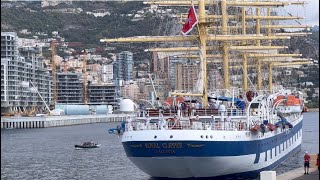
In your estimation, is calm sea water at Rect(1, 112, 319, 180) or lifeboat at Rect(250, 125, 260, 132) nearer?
lifeboat at Rect(250, 125, 260, 132)

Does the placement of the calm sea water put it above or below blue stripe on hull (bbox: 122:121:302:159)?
below

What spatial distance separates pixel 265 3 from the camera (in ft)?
Answer: 212

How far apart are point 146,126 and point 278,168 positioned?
16591mm

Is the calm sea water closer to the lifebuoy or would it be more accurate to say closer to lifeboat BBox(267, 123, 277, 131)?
lifeboat BBox(267, 123, 277, 131)

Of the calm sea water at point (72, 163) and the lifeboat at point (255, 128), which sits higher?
the lifeboat at point (255, 128)

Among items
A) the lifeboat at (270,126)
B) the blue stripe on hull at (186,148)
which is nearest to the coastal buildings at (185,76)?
the lifeboat at (270,126)

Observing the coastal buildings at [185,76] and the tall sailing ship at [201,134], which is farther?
the coastal buildings at [185,76]

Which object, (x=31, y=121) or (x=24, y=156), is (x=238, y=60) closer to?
(x=24, y=156)

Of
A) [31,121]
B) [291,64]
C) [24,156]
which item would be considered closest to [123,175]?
[24,156]

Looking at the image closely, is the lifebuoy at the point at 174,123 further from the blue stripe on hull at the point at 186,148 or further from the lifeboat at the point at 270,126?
the lifeboat at the point at 270,126

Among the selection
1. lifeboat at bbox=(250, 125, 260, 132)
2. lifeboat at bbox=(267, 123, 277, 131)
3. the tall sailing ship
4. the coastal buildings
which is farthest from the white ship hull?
the coastal buildings

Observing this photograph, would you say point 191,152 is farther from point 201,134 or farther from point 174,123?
point 174,123

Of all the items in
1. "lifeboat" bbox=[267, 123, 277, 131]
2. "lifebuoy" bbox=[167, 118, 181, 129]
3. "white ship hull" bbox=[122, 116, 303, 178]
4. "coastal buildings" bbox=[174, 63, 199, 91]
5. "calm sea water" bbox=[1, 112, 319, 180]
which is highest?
"coastal buildings" bbox=[174, 63, 199, 91]

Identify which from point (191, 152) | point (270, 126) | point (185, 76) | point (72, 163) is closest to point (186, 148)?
point (191, 152)
